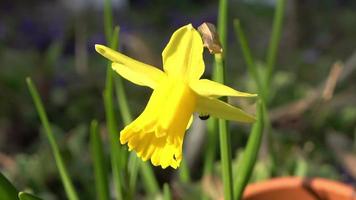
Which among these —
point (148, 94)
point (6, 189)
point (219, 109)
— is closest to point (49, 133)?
point (6, 189)

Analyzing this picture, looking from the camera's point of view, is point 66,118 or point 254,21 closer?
point 66,118

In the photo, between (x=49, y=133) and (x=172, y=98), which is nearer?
(x=172, y=98)

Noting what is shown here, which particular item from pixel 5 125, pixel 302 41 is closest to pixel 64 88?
pixel 5 125

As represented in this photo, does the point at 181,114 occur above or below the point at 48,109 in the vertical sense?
above

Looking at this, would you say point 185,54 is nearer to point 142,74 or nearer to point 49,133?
point 142,74

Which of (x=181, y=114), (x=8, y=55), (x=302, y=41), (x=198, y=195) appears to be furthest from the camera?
(x=302, y=41)

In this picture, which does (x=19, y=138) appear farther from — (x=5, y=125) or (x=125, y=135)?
(x=125, y=135)

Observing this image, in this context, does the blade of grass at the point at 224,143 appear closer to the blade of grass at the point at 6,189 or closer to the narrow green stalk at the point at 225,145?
the narrow green stalk at the point at 225,145
